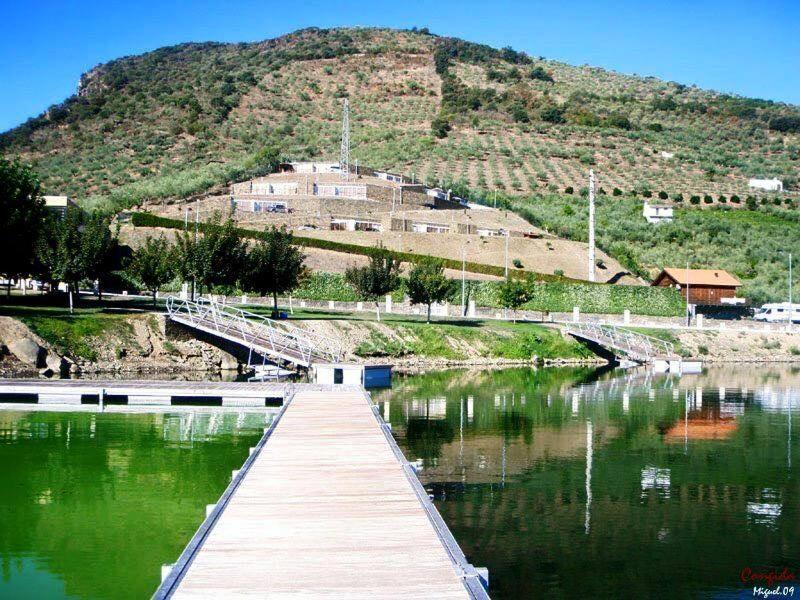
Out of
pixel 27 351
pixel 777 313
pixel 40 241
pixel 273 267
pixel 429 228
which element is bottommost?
pixel 27 351

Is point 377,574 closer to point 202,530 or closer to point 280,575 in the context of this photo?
point 280,575

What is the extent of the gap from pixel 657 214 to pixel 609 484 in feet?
283

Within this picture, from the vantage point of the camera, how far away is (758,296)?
3150 inches

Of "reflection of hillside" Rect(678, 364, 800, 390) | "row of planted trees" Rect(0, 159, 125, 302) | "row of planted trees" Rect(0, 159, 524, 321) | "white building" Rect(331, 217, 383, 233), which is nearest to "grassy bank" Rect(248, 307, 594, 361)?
"row of planted trees" Rect(0, 159, 524, 321)

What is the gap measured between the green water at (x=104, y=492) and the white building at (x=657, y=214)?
262 ft

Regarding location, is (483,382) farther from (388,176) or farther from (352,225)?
(388,176)

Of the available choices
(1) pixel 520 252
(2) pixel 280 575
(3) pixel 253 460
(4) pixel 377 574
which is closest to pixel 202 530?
(2) pixel 280 575

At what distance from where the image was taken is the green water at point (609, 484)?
1504 centimetres

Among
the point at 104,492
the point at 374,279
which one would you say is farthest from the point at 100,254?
the point at 104,492

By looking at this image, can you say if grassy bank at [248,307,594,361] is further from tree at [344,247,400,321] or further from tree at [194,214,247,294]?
tree at [194,214,247,294]

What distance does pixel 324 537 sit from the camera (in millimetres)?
12078

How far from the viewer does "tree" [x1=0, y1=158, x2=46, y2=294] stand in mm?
46969

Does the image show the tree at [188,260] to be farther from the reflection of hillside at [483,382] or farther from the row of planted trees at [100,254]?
the reflection of hillside at [483,382]

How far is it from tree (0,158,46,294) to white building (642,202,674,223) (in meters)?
67.5
